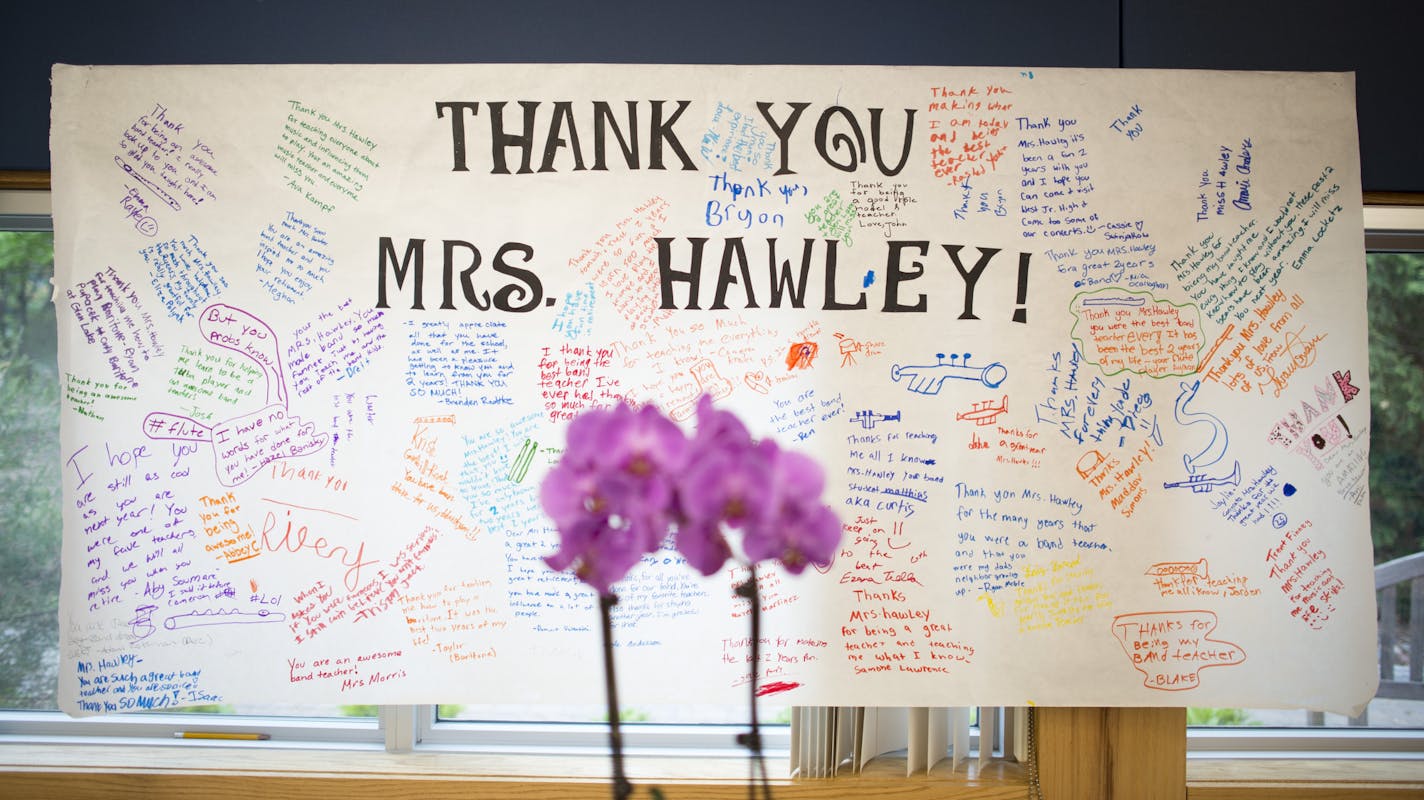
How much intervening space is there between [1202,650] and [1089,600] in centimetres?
30

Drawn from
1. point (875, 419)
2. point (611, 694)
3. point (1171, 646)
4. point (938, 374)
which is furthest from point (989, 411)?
point (611, 694)

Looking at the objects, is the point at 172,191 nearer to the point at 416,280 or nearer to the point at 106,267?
the point at 106,267

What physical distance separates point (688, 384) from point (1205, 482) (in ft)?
4.22

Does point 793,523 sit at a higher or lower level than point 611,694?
higher

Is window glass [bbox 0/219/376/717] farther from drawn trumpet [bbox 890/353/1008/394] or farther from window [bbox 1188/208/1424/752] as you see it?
window [bbox 1188/208/1424/752]

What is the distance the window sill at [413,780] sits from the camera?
205 cm

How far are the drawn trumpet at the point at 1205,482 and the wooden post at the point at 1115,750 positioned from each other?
563 mm

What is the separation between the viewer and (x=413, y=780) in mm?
2086

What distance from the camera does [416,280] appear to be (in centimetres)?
203

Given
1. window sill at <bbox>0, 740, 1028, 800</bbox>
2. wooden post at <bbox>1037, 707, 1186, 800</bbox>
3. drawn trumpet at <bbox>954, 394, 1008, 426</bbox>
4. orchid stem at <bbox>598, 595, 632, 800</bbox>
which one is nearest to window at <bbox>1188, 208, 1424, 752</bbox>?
wooden post at <bbox>1037, 707, 1186, 800</bbox>

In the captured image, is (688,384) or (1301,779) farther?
(1301,779)

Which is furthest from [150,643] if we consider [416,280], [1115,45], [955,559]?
[1115,45]

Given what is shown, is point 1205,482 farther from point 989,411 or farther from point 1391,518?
point 1391,518

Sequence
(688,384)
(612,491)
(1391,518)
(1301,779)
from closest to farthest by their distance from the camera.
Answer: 1. (612,491)
2. (688,384)
3. (1301,779)
4. (1391,518)
